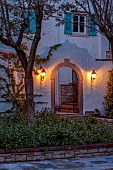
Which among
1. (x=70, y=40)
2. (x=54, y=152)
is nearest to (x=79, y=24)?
(x=70, y=40)

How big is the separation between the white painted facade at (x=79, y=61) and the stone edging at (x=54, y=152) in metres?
8.48

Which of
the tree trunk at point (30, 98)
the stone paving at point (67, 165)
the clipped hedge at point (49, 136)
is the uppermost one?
the tree trunk at point (30, 98)

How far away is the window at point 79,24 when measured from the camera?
69.4ft

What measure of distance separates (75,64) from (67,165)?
11.1 meters

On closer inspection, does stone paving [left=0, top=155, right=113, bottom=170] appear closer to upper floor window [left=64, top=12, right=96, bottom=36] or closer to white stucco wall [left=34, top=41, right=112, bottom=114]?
white stucco wall [left=34, top=41, right=112, bottom=114]

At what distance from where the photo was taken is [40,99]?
19391 millimetres

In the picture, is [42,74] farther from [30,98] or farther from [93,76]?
[30,98]

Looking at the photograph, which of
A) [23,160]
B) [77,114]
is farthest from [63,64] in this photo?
[23,160]

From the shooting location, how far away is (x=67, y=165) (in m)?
9.76

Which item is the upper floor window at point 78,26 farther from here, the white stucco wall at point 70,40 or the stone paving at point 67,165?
the stone paving at point 67,165

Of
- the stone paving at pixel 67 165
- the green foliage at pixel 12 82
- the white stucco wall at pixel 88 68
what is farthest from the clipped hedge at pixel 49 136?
the white stucco wall at pixel 88 68

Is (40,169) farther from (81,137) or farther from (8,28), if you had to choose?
(8,28)

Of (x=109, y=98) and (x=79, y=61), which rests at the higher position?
(x=79, y=61)

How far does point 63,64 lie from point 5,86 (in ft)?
11.0
